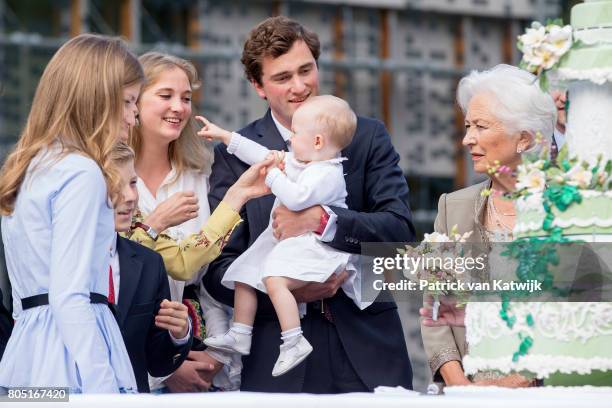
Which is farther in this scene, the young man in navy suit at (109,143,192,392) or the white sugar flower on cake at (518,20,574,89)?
the young man in navy suit at (109,143,192,392)

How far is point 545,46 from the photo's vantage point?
16.0ft

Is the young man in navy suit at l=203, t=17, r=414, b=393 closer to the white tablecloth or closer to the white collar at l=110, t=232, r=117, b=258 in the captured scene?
the white collar at l=110, t=232, r=117, b=258

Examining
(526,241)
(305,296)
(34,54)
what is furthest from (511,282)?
(34,54)

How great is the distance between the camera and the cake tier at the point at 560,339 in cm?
458

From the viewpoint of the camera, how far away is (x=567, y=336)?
4602 millimetres

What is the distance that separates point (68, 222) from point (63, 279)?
0.19 metres

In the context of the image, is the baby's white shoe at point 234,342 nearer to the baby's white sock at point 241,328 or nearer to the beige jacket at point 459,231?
the baby's white sock at point 241,328

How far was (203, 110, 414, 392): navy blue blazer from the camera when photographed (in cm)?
590

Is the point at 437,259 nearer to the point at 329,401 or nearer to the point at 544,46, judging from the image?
the point at 544,46

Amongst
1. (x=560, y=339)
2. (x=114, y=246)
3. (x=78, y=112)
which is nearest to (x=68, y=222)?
(x=78, y=112)

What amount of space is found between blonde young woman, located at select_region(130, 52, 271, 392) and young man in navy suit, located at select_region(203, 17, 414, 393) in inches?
5.2

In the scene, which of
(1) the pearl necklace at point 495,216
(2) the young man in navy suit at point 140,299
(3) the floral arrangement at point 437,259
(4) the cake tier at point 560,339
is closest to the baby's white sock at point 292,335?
(2) the young man in navy suit at point 140,299

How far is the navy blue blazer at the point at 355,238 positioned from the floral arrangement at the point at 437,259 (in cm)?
58

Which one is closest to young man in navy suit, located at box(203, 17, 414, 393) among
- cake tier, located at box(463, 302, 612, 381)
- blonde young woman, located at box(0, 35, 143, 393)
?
blonde young woman, located at box(0, 35, 143, 393)
